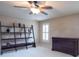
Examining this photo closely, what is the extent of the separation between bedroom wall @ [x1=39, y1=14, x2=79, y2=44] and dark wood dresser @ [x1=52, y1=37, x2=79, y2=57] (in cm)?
130

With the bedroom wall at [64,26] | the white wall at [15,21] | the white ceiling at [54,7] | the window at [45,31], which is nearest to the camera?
the white ceiling at [54,7]

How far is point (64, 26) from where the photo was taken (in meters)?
6.02

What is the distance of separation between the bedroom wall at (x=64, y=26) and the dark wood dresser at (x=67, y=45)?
1.30 metres

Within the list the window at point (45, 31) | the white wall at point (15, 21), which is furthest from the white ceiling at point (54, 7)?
the window at point (45, 31)

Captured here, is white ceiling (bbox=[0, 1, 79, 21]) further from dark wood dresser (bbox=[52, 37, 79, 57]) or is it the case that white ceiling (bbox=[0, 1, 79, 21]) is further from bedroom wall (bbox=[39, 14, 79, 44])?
dark wood dresser (bbox=[52, 37, 79, 57])

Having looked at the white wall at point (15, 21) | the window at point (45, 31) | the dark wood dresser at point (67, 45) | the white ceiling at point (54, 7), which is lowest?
the dark wood dresser at point (67, 45)

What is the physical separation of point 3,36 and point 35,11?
285 cm

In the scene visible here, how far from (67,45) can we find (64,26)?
6.54 ft

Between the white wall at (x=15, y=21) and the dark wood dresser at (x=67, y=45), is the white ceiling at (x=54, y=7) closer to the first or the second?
the white wall at (x=15, y=21)

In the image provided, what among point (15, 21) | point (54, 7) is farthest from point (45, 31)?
point (54, 7)

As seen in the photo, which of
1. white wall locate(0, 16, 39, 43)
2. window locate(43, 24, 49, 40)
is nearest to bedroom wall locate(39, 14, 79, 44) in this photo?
window locate(43, 24, 49, 40)

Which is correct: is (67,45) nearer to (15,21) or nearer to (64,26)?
(64,26)

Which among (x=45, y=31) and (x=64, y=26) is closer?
(x=64, y=26)

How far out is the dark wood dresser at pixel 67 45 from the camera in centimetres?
389
